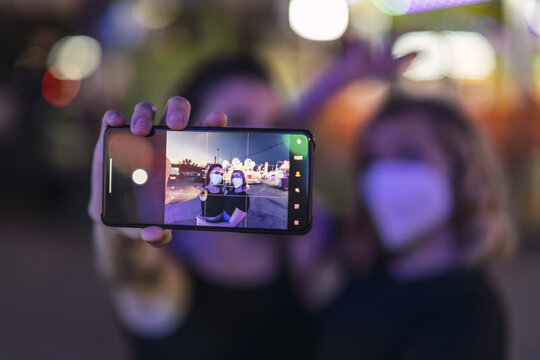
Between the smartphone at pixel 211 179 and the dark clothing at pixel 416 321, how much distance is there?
3.11 ft

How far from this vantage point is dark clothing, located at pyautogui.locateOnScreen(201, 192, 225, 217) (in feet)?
3.76

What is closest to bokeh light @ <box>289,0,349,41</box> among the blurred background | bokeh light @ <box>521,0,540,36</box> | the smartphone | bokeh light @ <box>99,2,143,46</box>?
the blurred background

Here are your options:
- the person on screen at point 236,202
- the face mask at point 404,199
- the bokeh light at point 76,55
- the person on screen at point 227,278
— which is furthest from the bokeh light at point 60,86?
the person on screen at point 236,202

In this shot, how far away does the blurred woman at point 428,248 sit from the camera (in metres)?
1.81

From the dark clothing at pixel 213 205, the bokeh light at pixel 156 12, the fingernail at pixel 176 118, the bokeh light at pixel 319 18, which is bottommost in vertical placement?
the dark clothing at pixel 213 205

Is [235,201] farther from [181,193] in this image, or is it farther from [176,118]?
[176,118]

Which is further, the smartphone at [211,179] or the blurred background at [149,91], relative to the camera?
the blurred background at [149,91]

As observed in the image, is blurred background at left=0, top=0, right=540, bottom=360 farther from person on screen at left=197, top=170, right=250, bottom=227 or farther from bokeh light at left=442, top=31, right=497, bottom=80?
person on screen at left=197, top=170, right=250, bottom=227

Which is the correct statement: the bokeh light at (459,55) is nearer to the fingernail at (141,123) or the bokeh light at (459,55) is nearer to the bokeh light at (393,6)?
the bokeh light at (393,6)

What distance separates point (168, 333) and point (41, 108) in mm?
4814

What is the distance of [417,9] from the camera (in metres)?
4.39

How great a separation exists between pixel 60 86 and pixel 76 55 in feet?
1.28

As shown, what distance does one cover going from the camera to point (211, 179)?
1150 mm

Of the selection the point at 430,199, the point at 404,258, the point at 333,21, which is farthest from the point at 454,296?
the point at 333,21
